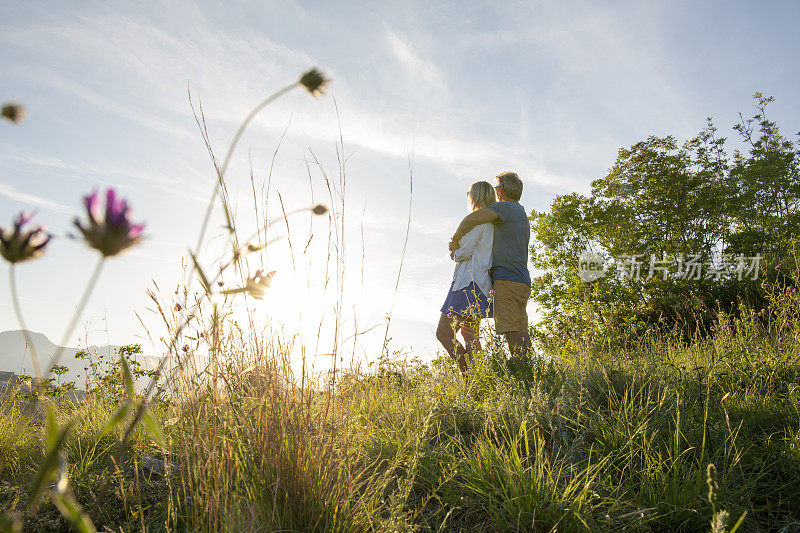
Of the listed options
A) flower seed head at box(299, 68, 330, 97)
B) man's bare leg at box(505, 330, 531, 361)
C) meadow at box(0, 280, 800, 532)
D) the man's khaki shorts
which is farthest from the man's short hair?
flower seed head at box(299, 68, 330, 97)

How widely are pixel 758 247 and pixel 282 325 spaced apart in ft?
44.7

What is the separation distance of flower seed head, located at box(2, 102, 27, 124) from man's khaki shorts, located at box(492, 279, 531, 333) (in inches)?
142

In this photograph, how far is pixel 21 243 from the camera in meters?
0.73

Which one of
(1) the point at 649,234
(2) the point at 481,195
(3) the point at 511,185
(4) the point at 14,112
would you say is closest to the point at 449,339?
(2) the point at 481,195

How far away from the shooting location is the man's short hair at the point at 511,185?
175 inches

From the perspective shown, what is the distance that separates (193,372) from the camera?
174cm

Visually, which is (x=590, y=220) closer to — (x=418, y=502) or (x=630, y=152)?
(x=630, y=152)

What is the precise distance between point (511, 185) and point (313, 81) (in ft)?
12.0

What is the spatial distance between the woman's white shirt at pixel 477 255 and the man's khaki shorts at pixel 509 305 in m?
0.11

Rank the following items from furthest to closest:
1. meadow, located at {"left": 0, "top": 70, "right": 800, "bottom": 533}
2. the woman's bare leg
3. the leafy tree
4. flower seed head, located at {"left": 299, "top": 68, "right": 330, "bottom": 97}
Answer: the leafy tree < the woman's bare leg < meadow, located at {"left": 0, "top": 70, "right": 800, "bottom": 533} < flower seed head, located at {"left": 299, "top": 68, "right": 330, "bottom": 97}

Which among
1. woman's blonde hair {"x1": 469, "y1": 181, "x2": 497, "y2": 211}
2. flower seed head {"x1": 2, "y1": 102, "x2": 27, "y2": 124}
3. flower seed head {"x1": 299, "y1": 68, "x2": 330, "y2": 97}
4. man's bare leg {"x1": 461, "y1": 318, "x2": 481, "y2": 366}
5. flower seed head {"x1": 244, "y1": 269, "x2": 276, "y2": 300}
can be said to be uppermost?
woman's blonde hair {"x1": 469, "y1": 181, "x2": 497, "y2": 211}

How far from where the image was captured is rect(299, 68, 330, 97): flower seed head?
100 centimetres

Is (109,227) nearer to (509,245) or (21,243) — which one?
(21,243)

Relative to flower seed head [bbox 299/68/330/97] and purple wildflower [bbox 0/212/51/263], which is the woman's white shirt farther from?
purple wildflower [bbox 0/212/51/263]
